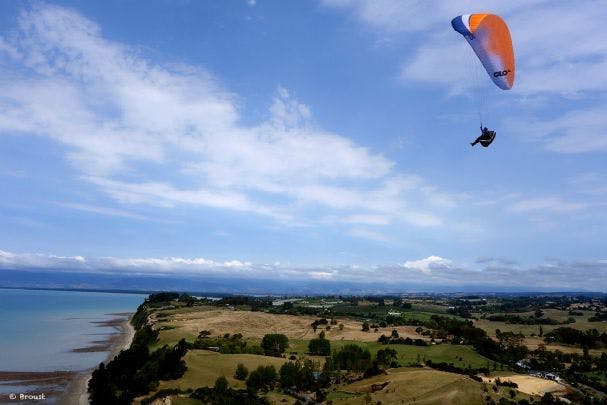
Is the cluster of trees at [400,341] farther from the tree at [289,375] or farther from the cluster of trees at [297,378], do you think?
the tree at [289,375]

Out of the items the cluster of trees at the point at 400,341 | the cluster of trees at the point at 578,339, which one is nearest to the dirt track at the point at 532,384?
the cluster of trees at the point at 400,341

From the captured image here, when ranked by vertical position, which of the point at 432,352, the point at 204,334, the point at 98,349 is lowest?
the point at 98,349

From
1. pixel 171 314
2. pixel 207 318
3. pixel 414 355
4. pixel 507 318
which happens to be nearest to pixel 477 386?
pixel 414 355

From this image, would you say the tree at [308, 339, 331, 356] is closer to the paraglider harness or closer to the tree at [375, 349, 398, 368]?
the tree at [375, 349, 398, 368]

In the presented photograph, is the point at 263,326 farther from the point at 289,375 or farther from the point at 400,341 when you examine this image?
the point at 289,375

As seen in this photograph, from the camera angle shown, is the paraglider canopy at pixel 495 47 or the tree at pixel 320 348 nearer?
the paraglider canopy at pixel 495 47

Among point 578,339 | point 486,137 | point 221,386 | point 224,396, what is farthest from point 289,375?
point 578,339
